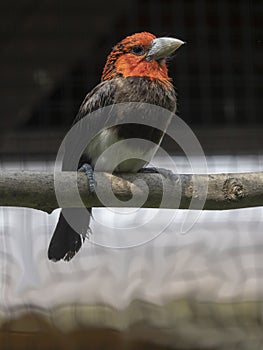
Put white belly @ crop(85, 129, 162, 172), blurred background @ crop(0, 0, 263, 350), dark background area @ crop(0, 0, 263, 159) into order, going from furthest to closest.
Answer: dark background area @ crop(0, 0, 263, 159) < blurred background @ crop(0, 0, 263, 350) < white belly @ crop(85, 129, 162, 172)

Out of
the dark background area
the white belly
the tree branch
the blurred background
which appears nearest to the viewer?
the tree branch

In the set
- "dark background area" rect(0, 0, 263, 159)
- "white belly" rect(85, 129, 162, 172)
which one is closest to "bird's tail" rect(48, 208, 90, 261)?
"white belly" rect(85, 129, 162, 172)

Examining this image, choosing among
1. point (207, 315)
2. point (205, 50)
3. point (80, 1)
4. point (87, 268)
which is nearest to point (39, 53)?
point (80, 1)

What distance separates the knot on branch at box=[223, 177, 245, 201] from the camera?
1323 millimetres

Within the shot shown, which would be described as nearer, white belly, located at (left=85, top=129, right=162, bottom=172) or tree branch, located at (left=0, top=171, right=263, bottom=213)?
tree branch, located at (left=0, top=171, right=263, bottom=213)

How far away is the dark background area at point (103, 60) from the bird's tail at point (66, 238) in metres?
1.06

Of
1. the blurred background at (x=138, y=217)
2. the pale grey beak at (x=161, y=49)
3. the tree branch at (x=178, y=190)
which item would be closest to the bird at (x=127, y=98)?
the pale grey beak at (x=161, y=49)

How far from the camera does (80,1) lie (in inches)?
104

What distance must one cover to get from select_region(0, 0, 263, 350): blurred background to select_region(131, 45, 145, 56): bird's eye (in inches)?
18.8

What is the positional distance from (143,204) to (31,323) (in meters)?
0.86

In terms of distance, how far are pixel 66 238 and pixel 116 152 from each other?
0.18 meters

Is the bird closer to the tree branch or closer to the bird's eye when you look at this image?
the bird's eye

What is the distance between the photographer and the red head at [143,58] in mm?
1557

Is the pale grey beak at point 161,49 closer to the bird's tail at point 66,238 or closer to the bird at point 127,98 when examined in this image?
the bird at point 127,98
